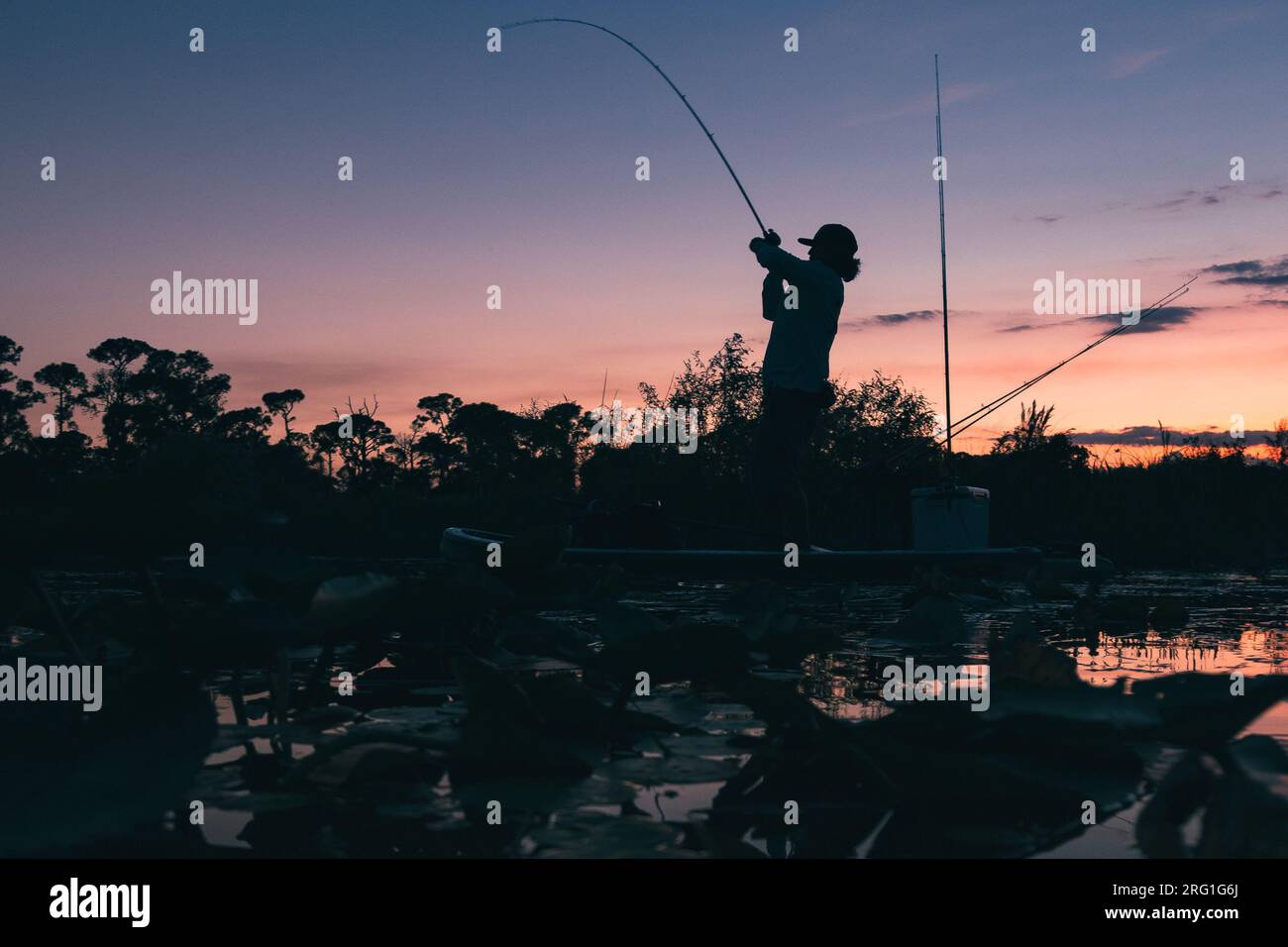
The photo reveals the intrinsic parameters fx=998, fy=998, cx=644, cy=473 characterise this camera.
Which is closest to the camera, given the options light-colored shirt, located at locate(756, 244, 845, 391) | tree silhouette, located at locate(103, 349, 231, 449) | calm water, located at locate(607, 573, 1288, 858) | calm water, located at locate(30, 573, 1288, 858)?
calm water, located at locate(30, 573, 1288, 858)

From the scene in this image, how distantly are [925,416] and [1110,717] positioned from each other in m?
19.8

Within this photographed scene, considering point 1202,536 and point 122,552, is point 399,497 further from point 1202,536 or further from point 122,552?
point 122,552

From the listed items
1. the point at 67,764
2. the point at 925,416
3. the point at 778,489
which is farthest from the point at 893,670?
the point at 925,416

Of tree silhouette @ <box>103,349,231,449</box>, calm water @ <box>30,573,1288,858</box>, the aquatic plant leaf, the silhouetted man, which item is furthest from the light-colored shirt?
tree silhouette @ <box>103,349,231,449</box>

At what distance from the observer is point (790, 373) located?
6160 millimetres

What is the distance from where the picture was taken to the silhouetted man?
6.15 metres

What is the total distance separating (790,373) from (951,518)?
5.97 ft

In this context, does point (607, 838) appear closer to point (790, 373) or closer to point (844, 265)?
point (790, 373)

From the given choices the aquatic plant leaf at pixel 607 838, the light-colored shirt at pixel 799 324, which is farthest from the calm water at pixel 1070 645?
the light-colored shirt at pixel 799 324

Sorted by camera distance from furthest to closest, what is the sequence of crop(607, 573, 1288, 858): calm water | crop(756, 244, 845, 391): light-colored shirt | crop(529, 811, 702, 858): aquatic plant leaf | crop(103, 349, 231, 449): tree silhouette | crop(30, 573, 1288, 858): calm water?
crop(103, 349, 231, 449): tree silhouette, crop(756, 244, 845, 391): light-colored shirt, crop(607, 573, 1288, 858): calm water, crop(30, 573, 1288, 858): calm water, crop(529, 811, 702, 858): aquatic plant leaf

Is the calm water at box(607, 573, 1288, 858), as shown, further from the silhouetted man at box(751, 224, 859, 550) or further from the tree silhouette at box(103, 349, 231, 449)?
the tree silhouette at box(103, 349, 231, 449)

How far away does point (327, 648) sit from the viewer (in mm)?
1941

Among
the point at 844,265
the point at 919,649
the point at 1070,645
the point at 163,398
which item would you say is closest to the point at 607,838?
the point at 919,649

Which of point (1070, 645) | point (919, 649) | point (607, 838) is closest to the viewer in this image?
point (607, 838)
